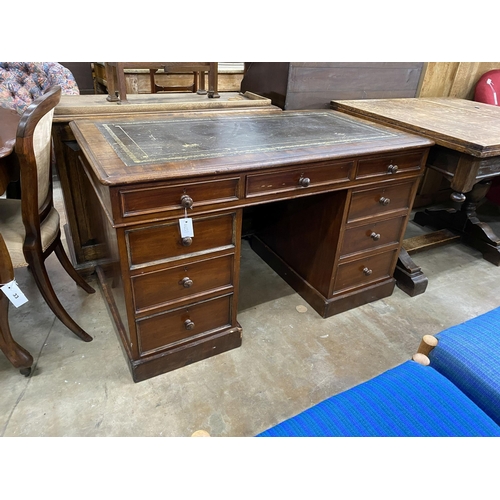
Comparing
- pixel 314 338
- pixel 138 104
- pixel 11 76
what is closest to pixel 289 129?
pixel 138 104

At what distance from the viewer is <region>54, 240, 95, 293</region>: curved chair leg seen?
1.82 metres

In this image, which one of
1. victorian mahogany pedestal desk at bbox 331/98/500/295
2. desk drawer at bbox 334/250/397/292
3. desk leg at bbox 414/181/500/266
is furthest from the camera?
desk leg at bbox 414/181/500/266

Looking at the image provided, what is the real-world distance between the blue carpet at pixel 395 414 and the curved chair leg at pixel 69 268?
1356 mm

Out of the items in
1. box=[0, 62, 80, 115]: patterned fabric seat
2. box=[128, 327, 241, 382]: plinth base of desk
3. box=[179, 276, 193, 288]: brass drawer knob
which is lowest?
box=[128, 327, 241, 382]: plinth base of desk

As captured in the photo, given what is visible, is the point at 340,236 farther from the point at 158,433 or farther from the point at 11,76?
the point at 11,76

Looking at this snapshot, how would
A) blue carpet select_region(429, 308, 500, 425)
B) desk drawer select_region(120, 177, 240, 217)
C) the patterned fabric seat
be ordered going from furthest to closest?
the patterned fabric seat < desk drawer select_region(120, 177, 240, 217) < blue carpet select_region(429, 308, 500, 425)

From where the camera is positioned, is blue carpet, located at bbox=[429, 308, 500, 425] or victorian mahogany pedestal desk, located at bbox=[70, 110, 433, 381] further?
victorian mahogany pedestal desk, located at bbox=[70, 110, 433, 381]

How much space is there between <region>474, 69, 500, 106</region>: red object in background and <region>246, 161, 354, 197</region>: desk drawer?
1869mm

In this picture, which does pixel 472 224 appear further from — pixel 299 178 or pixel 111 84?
pixel 111 84

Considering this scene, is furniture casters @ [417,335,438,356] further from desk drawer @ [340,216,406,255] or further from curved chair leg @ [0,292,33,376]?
curved chair leg @ [0,292,33,376]

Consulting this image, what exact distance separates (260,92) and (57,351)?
66.2 inches

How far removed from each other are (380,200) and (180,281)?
3.17ft

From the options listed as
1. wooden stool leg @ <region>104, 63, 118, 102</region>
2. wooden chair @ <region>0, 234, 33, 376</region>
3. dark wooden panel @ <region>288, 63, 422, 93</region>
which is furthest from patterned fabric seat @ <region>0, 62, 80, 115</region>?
wooden chair @ <region>0, 234, 33, 376</region>

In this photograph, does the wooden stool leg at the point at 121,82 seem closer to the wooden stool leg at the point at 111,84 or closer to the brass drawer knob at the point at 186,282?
the wooden stool leg at the point at 111,84
